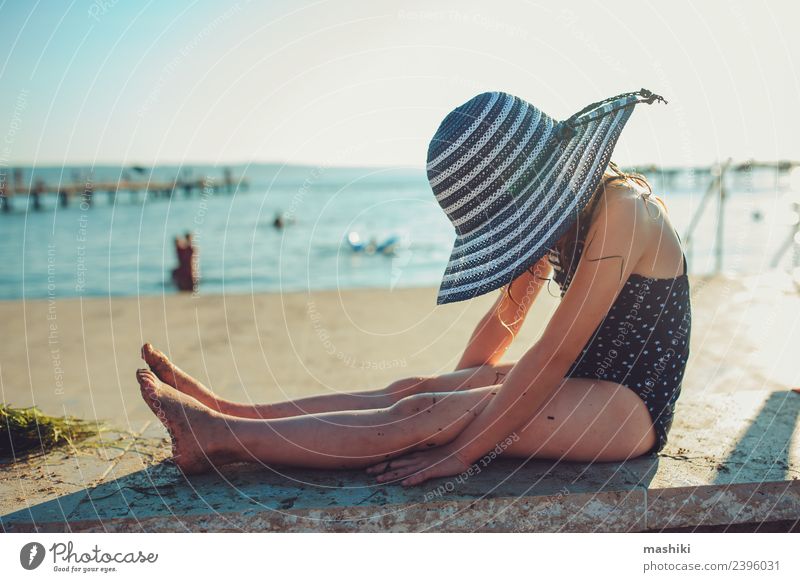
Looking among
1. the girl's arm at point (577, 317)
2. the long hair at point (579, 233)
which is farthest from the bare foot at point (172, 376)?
the long hair at point (579, 233)

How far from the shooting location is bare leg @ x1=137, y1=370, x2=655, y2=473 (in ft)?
7.45

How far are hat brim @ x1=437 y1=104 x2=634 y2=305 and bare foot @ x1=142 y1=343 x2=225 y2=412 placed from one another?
98 cm

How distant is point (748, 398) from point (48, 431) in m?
2.93

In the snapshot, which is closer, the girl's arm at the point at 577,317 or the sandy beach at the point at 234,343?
the girl's arm at the point at 577,317

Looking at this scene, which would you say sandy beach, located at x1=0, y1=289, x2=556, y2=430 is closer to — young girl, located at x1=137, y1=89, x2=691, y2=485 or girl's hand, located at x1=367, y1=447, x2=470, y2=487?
young girl, located at x1=137, y1=89, x2=691, y2=485

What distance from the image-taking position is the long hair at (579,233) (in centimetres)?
221

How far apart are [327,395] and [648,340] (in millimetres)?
1126

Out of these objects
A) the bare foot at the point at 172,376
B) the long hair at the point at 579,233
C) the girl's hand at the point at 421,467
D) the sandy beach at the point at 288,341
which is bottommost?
the sandy beach at the point at 288,341

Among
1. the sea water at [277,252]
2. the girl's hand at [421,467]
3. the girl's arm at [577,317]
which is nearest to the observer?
the girl's arm at [577,317]

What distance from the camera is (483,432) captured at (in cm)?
217

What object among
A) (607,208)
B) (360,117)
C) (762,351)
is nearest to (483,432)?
(607,208)

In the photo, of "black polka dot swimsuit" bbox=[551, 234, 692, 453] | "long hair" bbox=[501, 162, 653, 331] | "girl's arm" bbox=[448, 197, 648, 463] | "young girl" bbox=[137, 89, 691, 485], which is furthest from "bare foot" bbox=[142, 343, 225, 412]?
"black polka dot swimsuit" bbox=[551, 234, 692, 453]

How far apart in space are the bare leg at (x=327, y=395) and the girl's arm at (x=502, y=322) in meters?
0.12

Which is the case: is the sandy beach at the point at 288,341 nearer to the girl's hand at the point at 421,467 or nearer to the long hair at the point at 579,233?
the girl's hand at the point at 421,467
